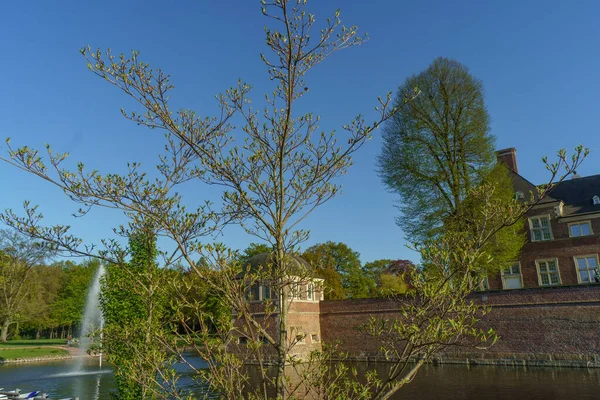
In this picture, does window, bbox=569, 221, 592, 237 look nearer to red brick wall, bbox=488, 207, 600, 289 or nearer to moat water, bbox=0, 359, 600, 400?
red brick wall, bbox=488, 207, 600, 289

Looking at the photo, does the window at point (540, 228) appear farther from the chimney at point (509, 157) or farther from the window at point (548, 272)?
the chimney at point (509, 157)

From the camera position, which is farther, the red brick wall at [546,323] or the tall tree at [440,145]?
the tall tree at [440,145]

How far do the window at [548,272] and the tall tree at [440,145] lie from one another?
907cm

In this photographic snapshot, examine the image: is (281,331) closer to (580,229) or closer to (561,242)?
(561,242)

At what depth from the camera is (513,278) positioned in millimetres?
31672

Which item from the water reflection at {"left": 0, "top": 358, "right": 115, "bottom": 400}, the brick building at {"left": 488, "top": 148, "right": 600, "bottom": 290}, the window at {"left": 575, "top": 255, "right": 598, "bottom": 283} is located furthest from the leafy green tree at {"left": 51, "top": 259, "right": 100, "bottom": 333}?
the window at {"left": 575, "top": 255, "right": 598, "bottom": 283}

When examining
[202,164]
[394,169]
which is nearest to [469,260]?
[202,164]

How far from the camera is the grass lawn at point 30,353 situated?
36062 millimetres

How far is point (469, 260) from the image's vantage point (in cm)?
387

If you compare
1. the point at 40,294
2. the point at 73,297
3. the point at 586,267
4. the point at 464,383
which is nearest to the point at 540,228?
the point at 586,267

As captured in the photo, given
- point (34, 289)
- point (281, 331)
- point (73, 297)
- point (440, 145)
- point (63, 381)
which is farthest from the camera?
point (73, 297)

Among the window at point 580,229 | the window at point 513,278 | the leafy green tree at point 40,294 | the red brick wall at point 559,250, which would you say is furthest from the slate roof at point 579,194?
the leafy green tree at point 40,294

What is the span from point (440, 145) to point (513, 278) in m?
12.0

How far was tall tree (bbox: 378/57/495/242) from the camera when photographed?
89.9ft
